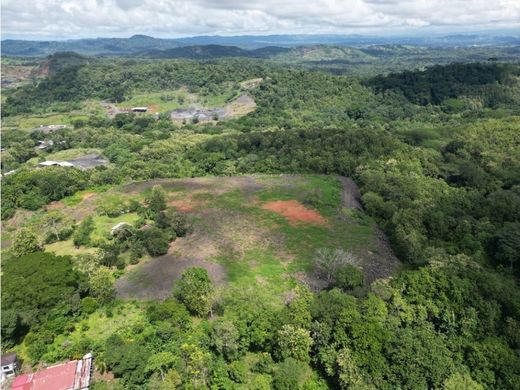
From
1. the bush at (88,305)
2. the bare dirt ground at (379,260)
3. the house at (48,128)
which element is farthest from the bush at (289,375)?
the house at (48,128)

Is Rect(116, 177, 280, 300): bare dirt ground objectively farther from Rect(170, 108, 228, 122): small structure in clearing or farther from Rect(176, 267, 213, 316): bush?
Rect(170, 108, 228, 122): small structure in clearing

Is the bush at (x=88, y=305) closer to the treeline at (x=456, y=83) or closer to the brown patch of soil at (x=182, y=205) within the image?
the brown patch of soil at (x=182, y=205)

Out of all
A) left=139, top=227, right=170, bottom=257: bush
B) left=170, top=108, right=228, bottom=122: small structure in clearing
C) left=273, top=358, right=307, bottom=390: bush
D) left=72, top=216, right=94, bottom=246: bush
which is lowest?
left=170, top=108, right=228, bottom=122: small structure in clearing

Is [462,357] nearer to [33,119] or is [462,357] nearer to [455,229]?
[455,229]

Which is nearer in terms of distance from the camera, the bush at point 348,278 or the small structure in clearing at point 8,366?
the small structure in clearing at point 8,366

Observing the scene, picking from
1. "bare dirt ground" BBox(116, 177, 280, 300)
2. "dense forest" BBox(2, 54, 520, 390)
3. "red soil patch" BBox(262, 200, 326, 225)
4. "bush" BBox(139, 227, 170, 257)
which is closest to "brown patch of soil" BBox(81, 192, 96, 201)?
"dense forest" BBox(2, 54, 520, 390)

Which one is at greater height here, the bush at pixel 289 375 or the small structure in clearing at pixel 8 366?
the bush at pixel 289 375

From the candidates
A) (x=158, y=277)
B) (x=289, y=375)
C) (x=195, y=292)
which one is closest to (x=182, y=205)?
(x=158, y=277)
